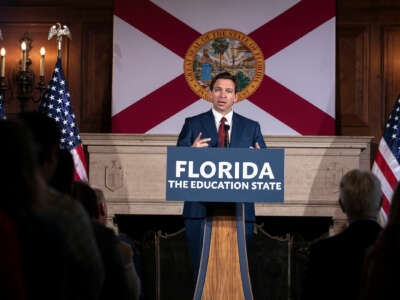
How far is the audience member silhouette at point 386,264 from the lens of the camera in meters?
1.54

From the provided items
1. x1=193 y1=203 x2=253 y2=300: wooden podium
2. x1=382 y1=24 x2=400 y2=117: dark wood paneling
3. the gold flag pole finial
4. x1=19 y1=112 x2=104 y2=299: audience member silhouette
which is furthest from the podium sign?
x1=382 y1=24 x2=400 y2=117: dark wood paneling

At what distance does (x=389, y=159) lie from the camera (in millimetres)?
4859

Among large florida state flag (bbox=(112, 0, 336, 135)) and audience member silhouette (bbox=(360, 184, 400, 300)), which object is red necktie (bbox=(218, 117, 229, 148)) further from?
audience member silhouette (bbox=(360, 184, 400, 300))

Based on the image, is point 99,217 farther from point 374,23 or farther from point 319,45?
point 374,23

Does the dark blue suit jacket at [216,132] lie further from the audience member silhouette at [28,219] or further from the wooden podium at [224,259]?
the audience member silhouette at [28,219]

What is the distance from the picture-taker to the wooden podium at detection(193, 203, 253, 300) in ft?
10.7

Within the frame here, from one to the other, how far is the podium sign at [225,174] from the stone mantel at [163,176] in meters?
2.23

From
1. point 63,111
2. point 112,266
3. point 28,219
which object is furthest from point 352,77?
point 28,219

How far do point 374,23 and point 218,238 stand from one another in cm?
310

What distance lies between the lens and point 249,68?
17.8ft

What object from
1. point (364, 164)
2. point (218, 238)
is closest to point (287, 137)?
point (364, 164)

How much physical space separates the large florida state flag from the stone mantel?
18cm

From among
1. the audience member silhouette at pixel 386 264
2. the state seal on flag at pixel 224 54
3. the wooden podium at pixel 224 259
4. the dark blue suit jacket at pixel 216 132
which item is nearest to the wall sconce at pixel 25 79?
the state seal on flag at pixel 224 54

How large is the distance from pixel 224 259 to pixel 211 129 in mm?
768
